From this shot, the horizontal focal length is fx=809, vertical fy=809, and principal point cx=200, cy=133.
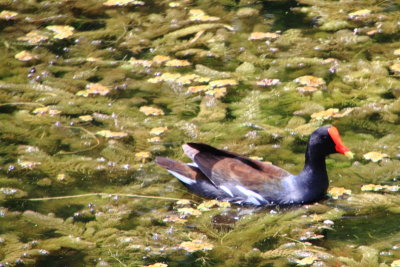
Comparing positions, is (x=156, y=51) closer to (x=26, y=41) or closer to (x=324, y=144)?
(x=26, y=41)

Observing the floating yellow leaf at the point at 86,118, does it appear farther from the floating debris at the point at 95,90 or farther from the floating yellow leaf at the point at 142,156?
the floating yellow leaf at the point at 142,156

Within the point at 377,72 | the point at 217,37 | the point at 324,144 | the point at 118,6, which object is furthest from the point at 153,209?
the point at 118,6

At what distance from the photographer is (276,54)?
28.9ft

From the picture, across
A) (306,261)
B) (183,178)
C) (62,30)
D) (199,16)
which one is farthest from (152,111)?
(306,261)

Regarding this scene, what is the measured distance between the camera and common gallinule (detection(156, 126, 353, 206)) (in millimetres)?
6137

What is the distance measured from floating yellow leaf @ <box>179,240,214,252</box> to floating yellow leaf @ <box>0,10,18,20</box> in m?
5.75

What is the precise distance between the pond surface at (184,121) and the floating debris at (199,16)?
70 mm

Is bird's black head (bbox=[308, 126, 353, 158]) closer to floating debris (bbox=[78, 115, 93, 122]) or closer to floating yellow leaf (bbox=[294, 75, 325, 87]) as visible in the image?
floating yellow leaf (bbox=[294, 75, 325, 87])

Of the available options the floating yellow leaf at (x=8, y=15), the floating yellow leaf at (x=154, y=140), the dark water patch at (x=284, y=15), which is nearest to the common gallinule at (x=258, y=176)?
the floating yellow leaf at (x=154, y=140)

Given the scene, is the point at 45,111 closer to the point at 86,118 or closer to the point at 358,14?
the point at 86,118

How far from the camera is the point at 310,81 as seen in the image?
7.98m

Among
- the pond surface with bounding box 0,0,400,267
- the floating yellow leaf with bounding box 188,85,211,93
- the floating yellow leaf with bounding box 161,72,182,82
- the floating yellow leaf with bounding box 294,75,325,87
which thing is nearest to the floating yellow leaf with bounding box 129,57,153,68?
the pond surface with bounding box 0,0,400,267

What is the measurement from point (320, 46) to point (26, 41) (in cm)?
346

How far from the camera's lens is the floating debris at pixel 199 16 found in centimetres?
984
